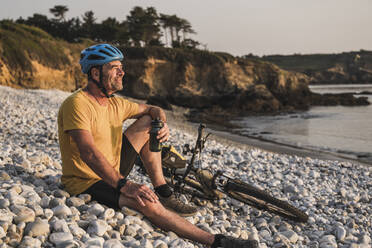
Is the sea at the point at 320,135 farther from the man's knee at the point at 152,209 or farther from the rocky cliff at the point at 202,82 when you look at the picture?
the man's knee at the point at 152,209

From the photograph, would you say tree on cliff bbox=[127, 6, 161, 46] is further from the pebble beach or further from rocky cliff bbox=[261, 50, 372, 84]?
rocky cliff bbox=[261, 50, 372, 84]

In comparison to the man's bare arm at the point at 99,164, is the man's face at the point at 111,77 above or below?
above

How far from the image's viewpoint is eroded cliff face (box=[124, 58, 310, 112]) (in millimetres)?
36906

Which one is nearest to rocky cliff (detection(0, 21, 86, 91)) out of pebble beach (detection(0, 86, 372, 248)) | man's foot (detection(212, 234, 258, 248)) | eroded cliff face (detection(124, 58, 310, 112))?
eroded cliff face (detection(124, 58, 310, 112))

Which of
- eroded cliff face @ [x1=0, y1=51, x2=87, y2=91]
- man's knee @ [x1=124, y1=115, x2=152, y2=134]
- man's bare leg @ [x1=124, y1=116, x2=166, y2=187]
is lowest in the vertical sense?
man's bare leg @ [x1=124, y1=116, x2=166, y2=187]

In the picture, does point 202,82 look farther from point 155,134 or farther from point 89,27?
point 155,134

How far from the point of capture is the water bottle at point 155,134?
11.7 feet

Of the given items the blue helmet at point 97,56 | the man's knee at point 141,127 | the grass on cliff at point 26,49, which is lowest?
the man's knee at point 141,127

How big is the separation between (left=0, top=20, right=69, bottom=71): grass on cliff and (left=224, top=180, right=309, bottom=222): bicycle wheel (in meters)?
22.0

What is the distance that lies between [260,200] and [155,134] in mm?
2148

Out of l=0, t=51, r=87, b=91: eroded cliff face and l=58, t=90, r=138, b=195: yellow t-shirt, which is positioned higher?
l=0, t=51, r=87, b=91: eroded cliff face

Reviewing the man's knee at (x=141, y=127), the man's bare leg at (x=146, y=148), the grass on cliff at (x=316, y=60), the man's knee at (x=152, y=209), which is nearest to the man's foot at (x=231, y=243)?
the man's knee at (x=152, y=209)

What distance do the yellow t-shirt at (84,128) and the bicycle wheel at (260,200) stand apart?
179 cm

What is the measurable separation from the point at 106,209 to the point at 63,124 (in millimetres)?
1021
